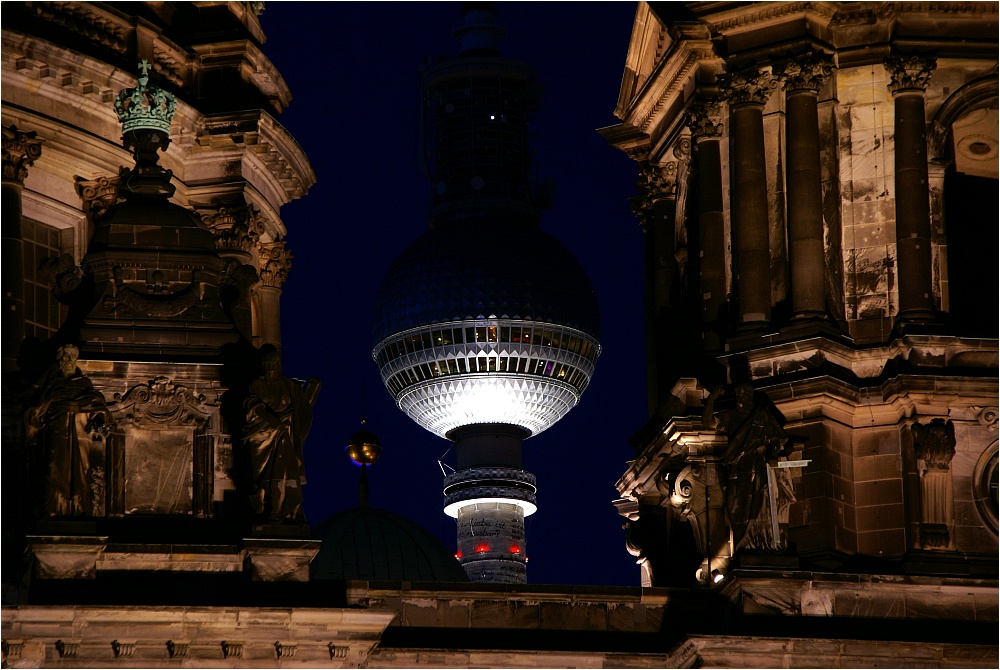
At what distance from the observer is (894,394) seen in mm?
62438

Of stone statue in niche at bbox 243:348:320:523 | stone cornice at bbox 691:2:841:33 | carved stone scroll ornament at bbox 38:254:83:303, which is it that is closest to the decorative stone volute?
stone cornice at bbox 691:2:841:33

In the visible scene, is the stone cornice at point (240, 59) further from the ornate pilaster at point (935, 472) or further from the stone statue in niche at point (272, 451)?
the ornate pilaster at point (935, 472)

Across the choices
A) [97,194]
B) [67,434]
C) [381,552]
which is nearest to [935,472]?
[67,434]

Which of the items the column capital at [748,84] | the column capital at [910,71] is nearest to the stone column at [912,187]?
the column capital at [910,71]

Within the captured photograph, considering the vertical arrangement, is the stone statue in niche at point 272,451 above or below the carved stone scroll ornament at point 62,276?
below

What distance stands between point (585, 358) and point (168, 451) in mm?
113981

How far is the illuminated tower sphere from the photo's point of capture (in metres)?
174

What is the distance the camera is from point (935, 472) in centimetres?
6181

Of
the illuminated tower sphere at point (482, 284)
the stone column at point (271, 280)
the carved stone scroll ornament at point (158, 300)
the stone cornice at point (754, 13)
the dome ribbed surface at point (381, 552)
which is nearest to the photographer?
the carved stone scroll ornament at point (158, 300)

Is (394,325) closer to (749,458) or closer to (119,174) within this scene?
(119,174)

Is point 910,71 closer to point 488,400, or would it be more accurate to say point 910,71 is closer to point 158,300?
point 158,300

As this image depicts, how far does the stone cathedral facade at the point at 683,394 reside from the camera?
58781mm

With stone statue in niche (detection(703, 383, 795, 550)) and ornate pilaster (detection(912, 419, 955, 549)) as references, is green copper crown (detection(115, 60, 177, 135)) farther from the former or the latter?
ornate pilaster (detection(912, 419, 955, 549))

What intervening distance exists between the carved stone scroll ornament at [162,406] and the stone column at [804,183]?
12.4m
